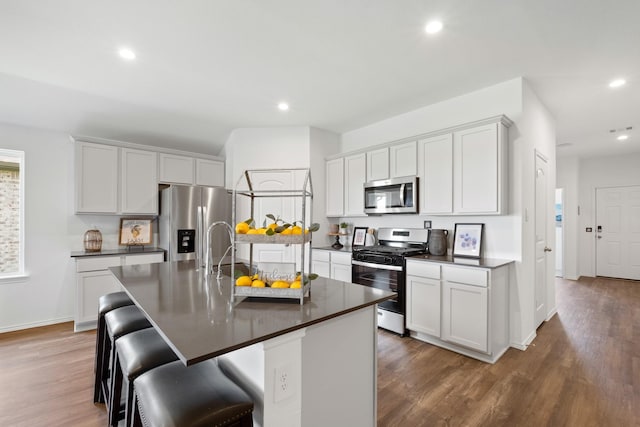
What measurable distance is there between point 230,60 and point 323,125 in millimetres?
1983

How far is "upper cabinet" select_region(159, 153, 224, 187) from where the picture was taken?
14.1 ft

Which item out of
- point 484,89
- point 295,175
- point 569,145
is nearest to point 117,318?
point 295,175

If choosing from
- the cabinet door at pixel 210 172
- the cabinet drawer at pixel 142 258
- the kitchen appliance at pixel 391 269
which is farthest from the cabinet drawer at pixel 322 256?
the cabinet drawer at pixel 142 258

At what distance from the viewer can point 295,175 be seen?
14.4 feet

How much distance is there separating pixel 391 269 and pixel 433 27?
7.39 feet

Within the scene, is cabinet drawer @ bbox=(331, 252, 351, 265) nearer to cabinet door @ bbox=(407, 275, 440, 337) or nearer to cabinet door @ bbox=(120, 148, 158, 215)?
cabinet door @ bbox=(407, 275, 440, 337)

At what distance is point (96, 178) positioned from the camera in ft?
12.4

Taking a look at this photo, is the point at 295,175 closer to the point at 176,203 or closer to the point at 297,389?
the point at 176,203

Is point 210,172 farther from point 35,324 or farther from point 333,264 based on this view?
point 35,324

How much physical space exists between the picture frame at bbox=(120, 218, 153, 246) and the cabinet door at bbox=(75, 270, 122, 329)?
2.18 feet

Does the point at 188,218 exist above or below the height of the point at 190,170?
below

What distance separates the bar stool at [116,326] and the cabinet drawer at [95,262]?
1.84 meters

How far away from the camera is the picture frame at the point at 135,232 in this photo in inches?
164

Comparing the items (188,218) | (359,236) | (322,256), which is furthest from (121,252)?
(359,236)
